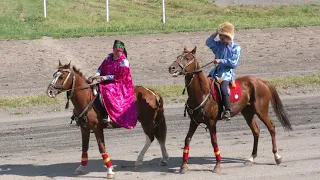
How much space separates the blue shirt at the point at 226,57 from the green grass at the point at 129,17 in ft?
45.8

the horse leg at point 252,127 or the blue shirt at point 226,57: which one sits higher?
the blue shirt at point 226,57

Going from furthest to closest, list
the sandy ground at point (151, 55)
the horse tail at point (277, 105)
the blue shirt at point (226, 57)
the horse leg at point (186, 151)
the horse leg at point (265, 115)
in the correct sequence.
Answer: the sandy ground at point (151, 55)
the horse tail at point (277, 105)
the horse leg at point (265, 115)
the blue shirt at point (226, 57)
the horse leg at point (186, 151)

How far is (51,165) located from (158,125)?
2051 mm

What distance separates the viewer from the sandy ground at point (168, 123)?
1290 cm

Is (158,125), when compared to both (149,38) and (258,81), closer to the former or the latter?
(258,81)

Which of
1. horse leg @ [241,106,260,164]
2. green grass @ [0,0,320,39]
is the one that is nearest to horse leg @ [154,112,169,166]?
horse leg @ [241,106,260,164]

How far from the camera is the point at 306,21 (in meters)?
28.8

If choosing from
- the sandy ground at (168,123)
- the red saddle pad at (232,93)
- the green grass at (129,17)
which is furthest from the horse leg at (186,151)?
the green grass at (129,17)

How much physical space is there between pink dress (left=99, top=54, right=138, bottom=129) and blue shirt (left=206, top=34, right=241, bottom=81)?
4.85 feet

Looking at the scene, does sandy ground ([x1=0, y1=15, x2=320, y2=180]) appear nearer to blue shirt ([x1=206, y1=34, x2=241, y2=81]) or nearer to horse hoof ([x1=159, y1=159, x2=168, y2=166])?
horse hoof ([x1=159, y1=159, x2=168, y2=166])

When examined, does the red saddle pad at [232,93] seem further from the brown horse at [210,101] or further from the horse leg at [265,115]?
the horse leg at [265,115]

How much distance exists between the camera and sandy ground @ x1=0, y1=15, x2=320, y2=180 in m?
12.9

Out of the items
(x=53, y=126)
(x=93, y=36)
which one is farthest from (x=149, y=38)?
(x=53, y=126)

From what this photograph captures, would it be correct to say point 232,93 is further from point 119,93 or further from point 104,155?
point 104,155
